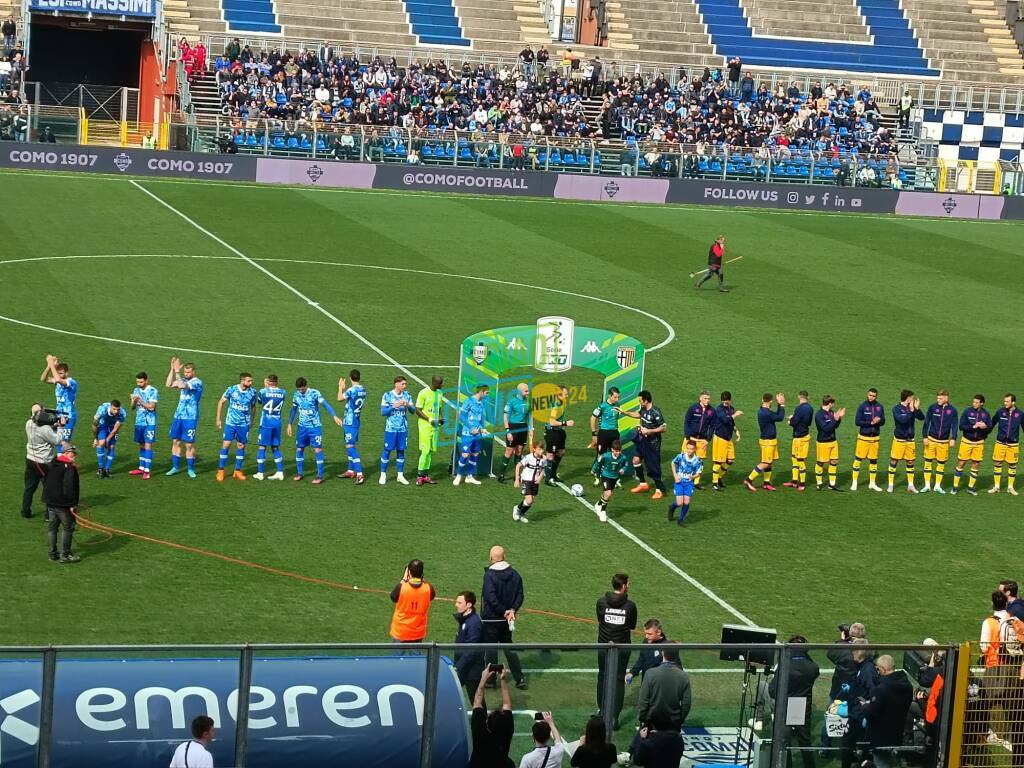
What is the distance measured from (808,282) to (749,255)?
3.81m

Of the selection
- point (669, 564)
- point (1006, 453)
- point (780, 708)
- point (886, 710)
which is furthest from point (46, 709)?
point (1006, 453)

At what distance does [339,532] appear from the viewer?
20031 millimetres

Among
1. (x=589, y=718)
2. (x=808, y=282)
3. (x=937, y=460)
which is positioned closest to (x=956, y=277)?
(x=808, y=282)

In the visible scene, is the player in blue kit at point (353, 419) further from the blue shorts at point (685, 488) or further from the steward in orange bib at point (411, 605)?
the steward in orange bib at point (411, 605)

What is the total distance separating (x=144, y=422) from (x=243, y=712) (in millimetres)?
10353

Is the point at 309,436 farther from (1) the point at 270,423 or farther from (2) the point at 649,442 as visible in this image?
(2) the point at 649,442

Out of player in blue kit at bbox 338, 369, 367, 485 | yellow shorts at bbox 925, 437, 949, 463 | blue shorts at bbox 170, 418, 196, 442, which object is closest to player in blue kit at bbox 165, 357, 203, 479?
blue shorts at bbox 170, 418, 196, 442

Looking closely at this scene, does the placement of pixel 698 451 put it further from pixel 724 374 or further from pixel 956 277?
pixel 956 277

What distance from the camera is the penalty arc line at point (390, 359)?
18781mm

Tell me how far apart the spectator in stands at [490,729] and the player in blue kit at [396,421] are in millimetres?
10133

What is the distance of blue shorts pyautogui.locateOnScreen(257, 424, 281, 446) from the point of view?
2189 centimetres

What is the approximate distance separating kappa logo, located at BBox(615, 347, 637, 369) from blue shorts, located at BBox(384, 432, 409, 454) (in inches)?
144

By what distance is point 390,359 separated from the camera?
28.8 m

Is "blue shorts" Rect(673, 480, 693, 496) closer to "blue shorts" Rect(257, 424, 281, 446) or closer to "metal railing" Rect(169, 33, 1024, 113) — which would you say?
"blue shorts" Rect(257, 424, 281, 446)
